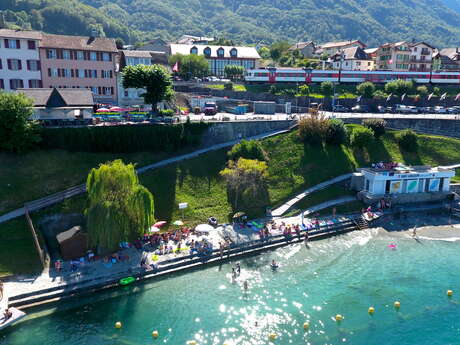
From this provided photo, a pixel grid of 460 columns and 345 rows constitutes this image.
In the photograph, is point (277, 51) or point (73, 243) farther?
point (277, 51)

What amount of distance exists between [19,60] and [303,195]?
46.1 m

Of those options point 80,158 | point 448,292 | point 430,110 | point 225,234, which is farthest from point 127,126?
point 430,110

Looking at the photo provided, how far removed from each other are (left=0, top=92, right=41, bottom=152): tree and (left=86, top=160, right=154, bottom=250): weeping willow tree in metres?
13.5

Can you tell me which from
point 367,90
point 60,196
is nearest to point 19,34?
point 60,196

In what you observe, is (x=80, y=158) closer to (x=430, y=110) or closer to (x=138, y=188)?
(x=138, y=188)

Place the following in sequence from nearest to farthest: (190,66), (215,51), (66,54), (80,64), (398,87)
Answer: (66,54) < (80,64) < (398,87) < (190,66) < (215,51)

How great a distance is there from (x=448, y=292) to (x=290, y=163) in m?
24.2

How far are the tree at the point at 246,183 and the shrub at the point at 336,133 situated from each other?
44.8 feet

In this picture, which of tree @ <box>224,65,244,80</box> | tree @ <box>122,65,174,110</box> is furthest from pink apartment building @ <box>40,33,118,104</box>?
tree @ <box>224,65,244,80</box>

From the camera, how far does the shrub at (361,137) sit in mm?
53594

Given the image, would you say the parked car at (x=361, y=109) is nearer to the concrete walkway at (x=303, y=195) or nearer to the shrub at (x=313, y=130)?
the shrub at (x=313, y=130)

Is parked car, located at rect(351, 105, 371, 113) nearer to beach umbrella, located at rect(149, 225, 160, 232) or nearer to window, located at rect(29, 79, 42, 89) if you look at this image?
beach umbrella, located at rect(149, 225, 160, 232)

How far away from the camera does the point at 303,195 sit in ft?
152

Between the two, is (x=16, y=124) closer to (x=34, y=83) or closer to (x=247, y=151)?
(x=34, y=83)
